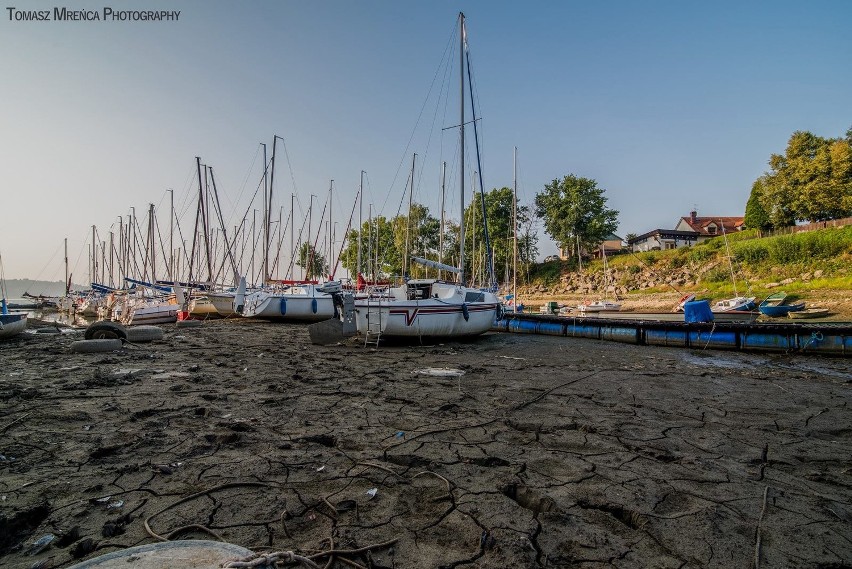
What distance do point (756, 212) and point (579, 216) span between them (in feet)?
61.8

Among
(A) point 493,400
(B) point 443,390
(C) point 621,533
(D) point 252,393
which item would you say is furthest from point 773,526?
(D) point 252,393

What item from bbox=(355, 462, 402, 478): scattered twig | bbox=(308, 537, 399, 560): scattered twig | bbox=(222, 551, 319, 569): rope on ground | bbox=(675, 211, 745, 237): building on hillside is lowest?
bbox=(355, 462, 402, 478): scattered twig

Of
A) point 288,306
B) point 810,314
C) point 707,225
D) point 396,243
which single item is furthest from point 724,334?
point 707,225

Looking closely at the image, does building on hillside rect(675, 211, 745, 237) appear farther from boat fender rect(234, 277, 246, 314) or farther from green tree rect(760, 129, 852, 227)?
boat fender rect(234, 277, 246, 314)

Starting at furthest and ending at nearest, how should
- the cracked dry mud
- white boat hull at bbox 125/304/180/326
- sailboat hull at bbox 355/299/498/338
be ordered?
white boat hull at bbox 125/304/180/326, sailboat hull at bbox 355/299/498/338, the cracked dry mud

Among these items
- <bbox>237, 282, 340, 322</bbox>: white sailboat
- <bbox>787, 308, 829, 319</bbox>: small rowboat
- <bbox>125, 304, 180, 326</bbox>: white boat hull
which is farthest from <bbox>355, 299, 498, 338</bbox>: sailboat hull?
<bbox>787, 308, 829, 319</bbox>: small rowboat

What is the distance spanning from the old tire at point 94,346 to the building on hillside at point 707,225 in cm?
6867

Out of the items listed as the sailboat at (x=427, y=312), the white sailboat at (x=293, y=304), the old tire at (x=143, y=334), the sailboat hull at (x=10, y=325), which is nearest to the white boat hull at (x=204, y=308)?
the white sailboat at (x=293, y=304)

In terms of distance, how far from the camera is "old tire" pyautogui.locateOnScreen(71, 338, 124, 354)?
443 inches

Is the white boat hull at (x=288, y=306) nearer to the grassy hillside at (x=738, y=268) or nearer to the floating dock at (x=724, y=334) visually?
the floating dock at (x=724, y=334)

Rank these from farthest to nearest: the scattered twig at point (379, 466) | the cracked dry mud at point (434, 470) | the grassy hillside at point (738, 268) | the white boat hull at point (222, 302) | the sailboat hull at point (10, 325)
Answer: the grassy hillside at point (738, 268), the white boat hull at point (222, 302), the sailboat hull at point (10, 325), the scattered twig at point (379, 466), the cracked dry mud at point (434, 470)

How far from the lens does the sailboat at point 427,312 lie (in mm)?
13352

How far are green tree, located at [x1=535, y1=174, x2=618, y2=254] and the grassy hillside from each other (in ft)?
14.9

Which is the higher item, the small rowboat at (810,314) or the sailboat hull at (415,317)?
the sailboat hull at (415,317)
